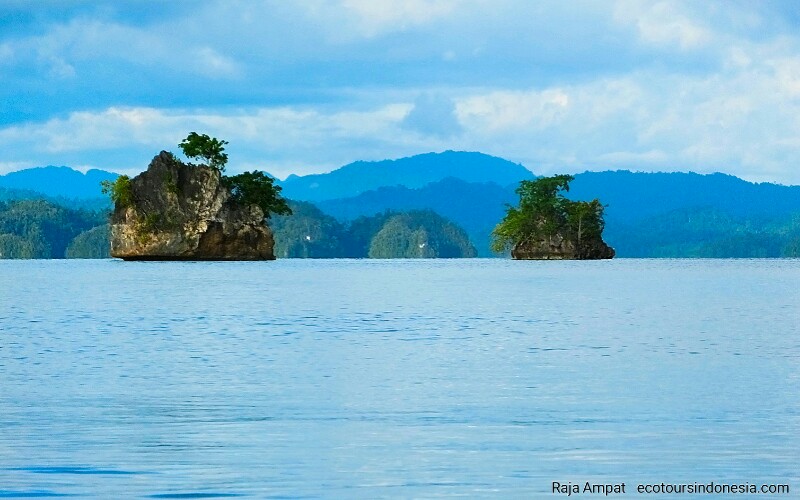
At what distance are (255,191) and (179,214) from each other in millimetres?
12178

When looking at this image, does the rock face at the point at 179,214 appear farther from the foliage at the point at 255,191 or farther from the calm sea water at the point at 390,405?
the calm sea water at the point at 390,405

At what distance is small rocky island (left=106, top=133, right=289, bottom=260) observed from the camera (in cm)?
17538

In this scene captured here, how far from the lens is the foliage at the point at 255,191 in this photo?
18162cm

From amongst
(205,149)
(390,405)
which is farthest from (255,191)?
(390,405)

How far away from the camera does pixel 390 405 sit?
25391 mm

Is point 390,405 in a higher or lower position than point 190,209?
lower

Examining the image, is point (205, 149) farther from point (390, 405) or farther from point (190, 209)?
point (390, 405)

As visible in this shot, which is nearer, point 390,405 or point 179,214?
point 390,405

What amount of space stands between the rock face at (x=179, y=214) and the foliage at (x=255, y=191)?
1.40 m

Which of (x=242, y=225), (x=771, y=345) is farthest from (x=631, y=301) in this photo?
(x=242, y=225)

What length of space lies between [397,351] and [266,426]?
52.8ft

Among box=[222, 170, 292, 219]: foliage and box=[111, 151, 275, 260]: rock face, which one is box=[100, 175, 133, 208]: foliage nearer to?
box=[111, 151, 275, 260]: rock face

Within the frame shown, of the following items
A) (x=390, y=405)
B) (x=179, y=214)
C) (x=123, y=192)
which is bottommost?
(x=390, y=405)

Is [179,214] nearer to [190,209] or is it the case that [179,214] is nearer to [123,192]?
[190,209]
